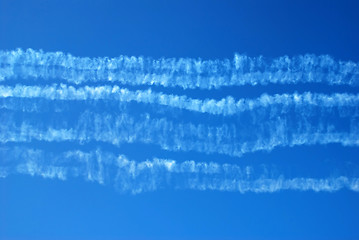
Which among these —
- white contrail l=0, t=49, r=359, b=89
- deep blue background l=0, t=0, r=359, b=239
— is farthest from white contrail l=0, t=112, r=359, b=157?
white contrail l=0, t=49, r=359, b=89

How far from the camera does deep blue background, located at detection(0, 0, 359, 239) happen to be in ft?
5.82

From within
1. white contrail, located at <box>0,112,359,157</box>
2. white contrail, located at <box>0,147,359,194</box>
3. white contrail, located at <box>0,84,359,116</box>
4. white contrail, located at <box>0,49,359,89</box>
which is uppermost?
white contrail, located at <box>0,49,359,89</box>

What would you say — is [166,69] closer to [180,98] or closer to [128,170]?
[180,98]

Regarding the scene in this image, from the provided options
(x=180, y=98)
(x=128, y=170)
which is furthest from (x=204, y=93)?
(x=128, y=170)

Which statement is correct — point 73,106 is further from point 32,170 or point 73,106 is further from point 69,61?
point 32,170

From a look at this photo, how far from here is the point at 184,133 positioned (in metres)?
1.79

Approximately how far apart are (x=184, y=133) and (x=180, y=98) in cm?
15

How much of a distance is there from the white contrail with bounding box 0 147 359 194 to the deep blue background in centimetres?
4

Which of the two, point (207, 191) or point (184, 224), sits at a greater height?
point (207, 191)

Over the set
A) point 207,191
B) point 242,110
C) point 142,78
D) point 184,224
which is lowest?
point 184,224

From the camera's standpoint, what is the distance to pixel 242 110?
1.78 m

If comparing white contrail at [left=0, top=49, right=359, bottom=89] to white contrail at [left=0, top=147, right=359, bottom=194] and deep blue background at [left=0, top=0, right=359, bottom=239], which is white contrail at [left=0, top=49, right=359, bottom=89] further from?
white contrail at [left=0, top=147, right=359, bottom=194]

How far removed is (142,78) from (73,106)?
0.32m
